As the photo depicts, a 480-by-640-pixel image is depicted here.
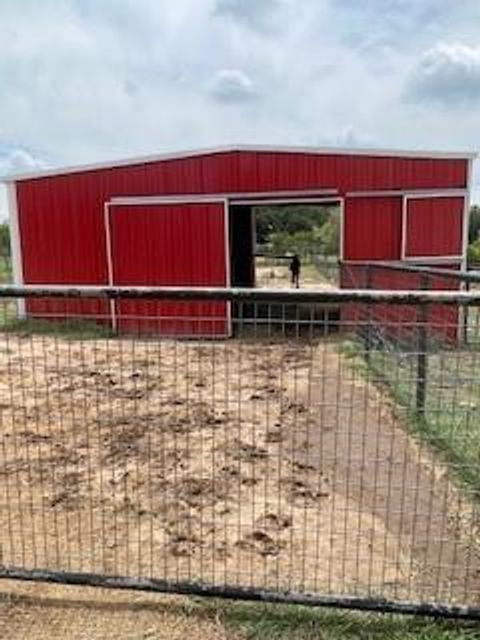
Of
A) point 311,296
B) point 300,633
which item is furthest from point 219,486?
point 311,296

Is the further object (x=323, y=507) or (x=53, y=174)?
(x=53, y=174)

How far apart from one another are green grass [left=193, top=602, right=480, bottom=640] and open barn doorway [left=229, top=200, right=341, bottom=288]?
954 cm

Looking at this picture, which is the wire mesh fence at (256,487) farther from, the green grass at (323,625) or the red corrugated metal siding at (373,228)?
the red corrugated metal siding at (373,228)

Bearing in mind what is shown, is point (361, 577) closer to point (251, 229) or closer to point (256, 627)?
point (256, 627)

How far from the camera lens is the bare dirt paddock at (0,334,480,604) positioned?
308 cm

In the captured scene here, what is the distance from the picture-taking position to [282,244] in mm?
45406

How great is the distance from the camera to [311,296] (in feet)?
8.23

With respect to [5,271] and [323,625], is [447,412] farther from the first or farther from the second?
[5,271]

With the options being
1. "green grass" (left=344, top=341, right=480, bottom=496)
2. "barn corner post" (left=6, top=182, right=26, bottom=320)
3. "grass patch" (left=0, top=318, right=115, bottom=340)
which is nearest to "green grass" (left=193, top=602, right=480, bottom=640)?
"green grass" (left=344, top=341, right=480, bottom=496)

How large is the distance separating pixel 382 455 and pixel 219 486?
1.19 m

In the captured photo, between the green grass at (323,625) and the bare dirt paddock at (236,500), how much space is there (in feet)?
0.51

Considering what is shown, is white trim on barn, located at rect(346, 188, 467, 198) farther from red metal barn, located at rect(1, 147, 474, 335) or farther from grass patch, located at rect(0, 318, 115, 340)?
grass patch, located at rect(0, 318, 115, 340)

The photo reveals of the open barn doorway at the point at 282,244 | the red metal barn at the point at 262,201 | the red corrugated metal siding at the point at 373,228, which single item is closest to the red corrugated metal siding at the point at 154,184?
the red metal barn at the point at 262,201

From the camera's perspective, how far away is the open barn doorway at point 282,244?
1623 centimetres
